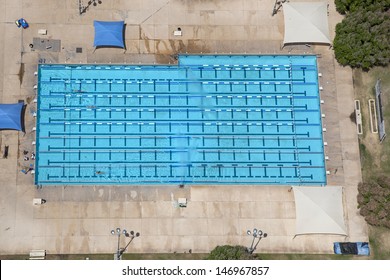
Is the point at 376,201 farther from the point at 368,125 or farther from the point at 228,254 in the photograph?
the point at 228,254

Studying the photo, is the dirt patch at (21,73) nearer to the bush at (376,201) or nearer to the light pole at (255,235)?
the light pole at (255,235)

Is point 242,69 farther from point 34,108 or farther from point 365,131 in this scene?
point 34,108

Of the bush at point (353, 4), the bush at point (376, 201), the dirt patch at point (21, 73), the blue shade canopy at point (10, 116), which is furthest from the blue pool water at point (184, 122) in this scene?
the bush at point (353, 4)

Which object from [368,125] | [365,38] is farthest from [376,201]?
[365,38]

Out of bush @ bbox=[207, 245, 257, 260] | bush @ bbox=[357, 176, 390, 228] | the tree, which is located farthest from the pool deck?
bush @ bbox=[207, 245, 257, 260]

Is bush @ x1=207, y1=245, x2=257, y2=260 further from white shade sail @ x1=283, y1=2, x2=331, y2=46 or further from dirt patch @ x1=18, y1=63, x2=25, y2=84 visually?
dirt patch @ x1=18, y1=63, x2=25, y2=84

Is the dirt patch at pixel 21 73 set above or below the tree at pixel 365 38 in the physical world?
below
